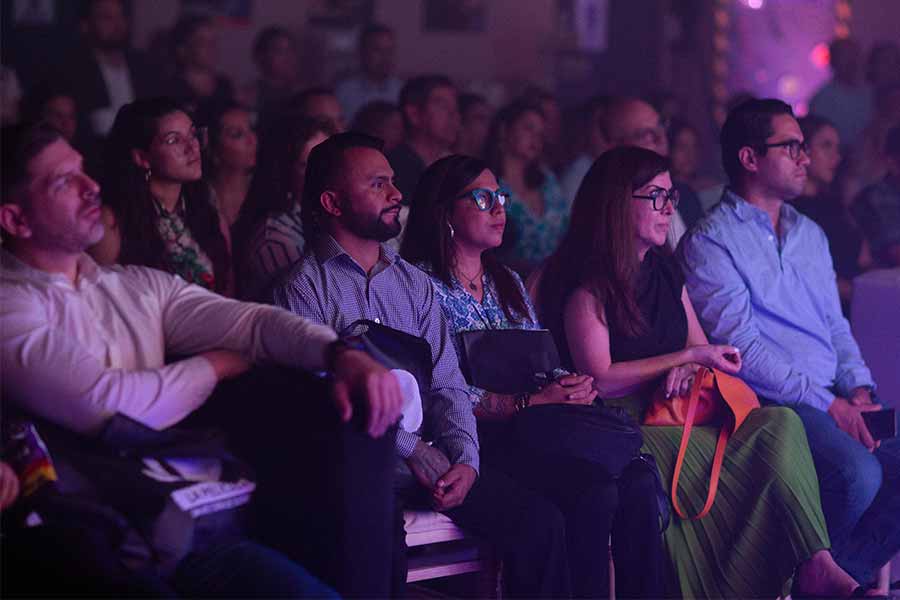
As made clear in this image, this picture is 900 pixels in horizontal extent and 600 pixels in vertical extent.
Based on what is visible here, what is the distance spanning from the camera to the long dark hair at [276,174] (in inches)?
148

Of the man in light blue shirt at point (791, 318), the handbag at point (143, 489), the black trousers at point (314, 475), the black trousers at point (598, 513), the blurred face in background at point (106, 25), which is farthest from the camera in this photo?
the blurred face in background at point (106, 25)

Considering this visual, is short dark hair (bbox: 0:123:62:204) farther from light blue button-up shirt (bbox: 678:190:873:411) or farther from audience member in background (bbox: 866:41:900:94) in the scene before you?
audience member in background (bbox: 866:41:900:94)

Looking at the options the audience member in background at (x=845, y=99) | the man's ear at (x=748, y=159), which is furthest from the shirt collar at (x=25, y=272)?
the audience member in background at (x=845, y=99)

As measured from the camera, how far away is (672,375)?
3303mm

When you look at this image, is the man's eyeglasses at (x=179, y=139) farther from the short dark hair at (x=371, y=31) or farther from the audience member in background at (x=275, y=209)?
the short dark hair at (x=371, y=31)

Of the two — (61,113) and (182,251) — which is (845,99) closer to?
(61,113)

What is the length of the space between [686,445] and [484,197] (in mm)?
844

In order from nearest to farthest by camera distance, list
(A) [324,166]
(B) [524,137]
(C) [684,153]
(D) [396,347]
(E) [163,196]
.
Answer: (D) [396,347] < (A) [324,166] < (E) [163,196] < (B) [524,137] < (C) [684,153]

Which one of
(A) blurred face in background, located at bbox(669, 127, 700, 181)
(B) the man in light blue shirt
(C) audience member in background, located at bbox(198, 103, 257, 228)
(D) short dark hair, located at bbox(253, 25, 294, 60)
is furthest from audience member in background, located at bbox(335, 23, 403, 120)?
(B) the man in light blue shirt

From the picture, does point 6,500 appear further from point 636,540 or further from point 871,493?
point 871,493

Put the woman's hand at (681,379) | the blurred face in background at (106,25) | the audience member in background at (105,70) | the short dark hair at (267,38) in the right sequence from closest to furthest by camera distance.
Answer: the woman's hand at (681,379), the audience member in background at (105,70), the blurred face in background at (106,25), the short dark hair at (267,38)

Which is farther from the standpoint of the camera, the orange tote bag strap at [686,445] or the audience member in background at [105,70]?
the audience member in background at [105,70]

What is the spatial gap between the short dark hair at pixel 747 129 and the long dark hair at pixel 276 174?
4.12ft

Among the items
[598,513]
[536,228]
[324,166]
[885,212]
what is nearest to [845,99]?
[885,212]
